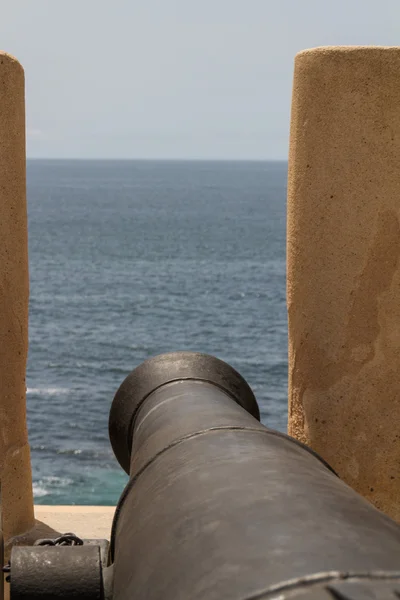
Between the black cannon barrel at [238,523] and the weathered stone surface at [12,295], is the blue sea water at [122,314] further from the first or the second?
the black cannon barrel at [238,523]

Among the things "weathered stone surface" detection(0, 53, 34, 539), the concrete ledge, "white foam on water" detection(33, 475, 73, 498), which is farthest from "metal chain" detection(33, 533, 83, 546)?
"white foam on water" detection(33, 475, 73, 498)

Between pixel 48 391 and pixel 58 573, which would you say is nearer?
pixel 58 573

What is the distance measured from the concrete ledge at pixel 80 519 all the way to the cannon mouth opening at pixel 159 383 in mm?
1989

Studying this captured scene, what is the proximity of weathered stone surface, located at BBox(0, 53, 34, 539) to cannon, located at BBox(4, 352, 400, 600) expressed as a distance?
1.95m

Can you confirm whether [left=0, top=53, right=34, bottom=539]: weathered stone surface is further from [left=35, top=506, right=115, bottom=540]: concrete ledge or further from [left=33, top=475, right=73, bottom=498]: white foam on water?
[left=33, top=475, right=73, bottom=498]: white foam on water

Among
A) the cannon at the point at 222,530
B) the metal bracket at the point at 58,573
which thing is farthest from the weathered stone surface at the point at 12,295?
the metal bracket at the point at 58,573

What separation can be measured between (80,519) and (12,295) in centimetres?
160

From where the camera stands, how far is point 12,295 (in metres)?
5.68

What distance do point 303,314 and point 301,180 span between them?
67 cm

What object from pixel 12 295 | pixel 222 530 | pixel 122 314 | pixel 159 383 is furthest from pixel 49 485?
pixel 122 314

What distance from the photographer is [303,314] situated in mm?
5668

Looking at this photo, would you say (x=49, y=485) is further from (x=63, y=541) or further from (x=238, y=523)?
(x=238, y=523)

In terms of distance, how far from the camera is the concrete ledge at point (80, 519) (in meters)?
6.33

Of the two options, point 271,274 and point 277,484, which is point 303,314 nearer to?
point 277,484
